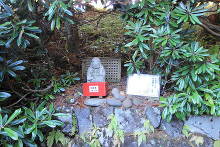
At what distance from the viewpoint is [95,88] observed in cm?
254

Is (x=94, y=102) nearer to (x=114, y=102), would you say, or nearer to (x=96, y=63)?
(x=114, y=102)

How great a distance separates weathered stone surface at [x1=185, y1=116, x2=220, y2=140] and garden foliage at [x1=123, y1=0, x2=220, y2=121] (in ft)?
0.32

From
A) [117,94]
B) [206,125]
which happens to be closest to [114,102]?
[117,94]

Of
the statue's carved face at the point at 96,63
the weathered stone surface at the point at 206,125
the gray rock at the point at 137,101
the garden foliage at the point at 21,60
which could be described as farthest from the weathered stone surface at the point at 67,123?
the weathered stone surface at the point at 206,125

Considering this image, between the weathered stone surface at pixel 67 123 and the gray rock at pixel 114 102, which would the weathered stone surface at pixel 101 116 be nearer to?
the gray rock at pixel 114 102

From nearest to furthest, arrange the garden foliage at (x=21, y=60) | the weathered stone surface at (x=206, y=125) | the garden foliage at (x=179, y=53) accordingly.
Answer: the garden foliage at (x=21, y=60) → the garden foliage at (x=179, y=53) → the weathered stone surface at (x=206, y=125)

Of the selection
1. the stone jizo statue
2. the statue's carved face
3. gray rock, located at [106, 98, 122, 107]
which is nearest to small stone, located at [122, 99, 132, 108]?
gray rock, located at [106, 98, 122, 107]

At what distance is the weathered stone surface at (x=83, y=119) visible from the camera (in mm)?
2521

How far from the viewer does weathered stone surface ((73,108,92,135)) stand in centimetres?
252

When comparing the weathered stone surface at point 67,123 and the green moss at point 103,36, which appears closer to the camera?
the weathered stone surface at point 67,123

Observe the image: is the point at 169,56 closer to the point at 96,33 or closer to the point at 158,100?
the point at 158,100

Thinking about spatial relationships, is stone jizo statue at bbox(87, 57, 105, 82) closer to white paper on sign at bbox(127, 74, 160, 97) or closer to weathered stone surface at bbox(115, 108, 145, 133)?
white paper on sign at bbox(127, 74, 160, 97)

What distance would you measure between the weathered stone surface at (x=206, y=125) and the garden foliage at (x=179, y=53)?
0.32 ft

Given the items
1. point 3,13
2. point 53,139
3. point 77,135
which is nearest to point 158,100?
point 77,135
